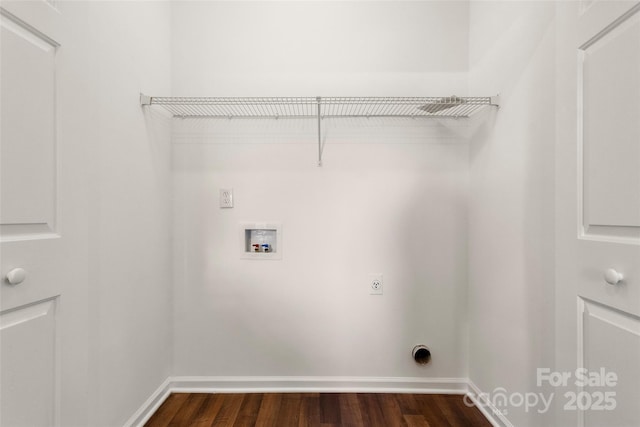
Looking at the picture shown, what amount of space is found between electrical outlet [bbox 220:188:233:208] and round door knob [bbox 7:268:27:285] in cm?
103

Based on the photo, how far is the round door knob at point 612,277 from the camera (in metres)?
0.78

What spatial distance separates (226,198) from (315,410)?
1326mm

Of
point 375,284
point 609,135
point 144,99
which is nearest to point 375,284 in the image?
point 375,284

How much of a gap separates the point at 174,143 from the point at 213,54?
604 mm

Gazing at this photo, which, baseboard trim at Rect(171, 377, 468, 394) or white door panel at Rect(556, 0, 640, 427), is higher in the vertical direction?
white door panel at Rect(556, 0, 640, 427)

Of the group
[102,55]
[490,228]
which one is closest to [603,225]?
[490,228]

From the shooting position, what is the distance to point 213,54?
1.81 metres

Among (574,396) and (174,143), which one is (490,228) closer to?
(574,396)

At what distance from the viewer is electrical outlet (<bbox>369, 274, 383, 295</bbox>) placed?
5.93 feet

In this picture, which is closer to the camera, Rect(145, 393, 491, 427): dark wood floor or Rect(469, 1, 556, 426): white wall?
Rect(469, 1, 556, 426): white wall

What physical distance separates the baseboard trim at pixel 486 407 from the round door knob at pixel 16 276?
2043mm

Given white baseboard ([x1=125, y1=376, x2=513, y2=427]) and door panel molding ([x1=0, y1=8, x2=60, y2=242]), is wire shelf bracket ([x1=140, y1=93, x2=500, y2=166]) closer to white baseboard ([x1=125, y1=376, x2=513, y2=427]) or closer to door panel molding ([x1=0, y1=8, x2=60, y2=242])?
door panel molding ([x1=0, y1=8, x2=60, y2=242])

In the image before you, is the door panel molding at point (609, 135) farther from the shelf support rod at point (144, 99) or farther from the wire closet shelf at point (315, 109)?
the shelf support rod at point (144, 99)

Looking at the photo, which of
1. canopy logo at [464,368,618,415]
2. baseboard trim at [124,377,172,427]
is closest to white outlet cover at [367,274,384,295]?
canopy logo at [464,368,618,415]
